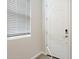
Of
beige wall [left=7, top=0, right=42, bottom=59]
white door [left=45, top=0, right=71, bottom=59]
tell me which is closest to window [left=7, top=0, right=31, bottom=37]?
beige wall [left=7, top=0, right=42, bottom=59]

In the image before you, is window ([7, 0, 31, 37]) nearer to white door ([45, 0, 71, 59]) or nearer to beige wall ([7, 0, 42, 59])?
beige wall ([7, 0, 42, 59])

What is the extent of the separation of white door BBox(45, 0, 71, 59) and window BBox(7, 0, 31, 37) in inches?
31.2

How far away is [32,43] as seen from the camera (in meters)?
2.97

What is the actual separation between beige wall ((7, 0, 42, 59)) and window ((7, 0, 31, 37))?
0.20m

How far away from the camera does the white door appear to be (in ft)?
8.79

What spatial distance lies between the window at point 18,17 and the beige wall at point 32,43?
0.20 meters

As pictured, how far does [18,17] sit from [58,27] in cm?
122

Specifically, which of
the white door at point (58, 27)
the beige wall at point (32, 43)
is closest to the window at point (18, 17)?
the beige wall at point (32, 43)

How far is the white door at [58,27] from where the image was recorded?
2.68 m

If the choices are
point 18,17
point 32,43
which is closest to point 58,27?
point 32,43

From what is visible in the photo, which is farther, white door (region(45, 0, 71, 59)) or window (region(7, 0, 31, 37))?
white door (region(45, 0, 71, 59))

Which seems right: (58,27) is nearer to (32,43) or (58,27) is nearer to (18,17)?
(32,43)

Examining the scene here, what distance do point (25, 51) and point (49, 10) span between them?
60.3 inches
